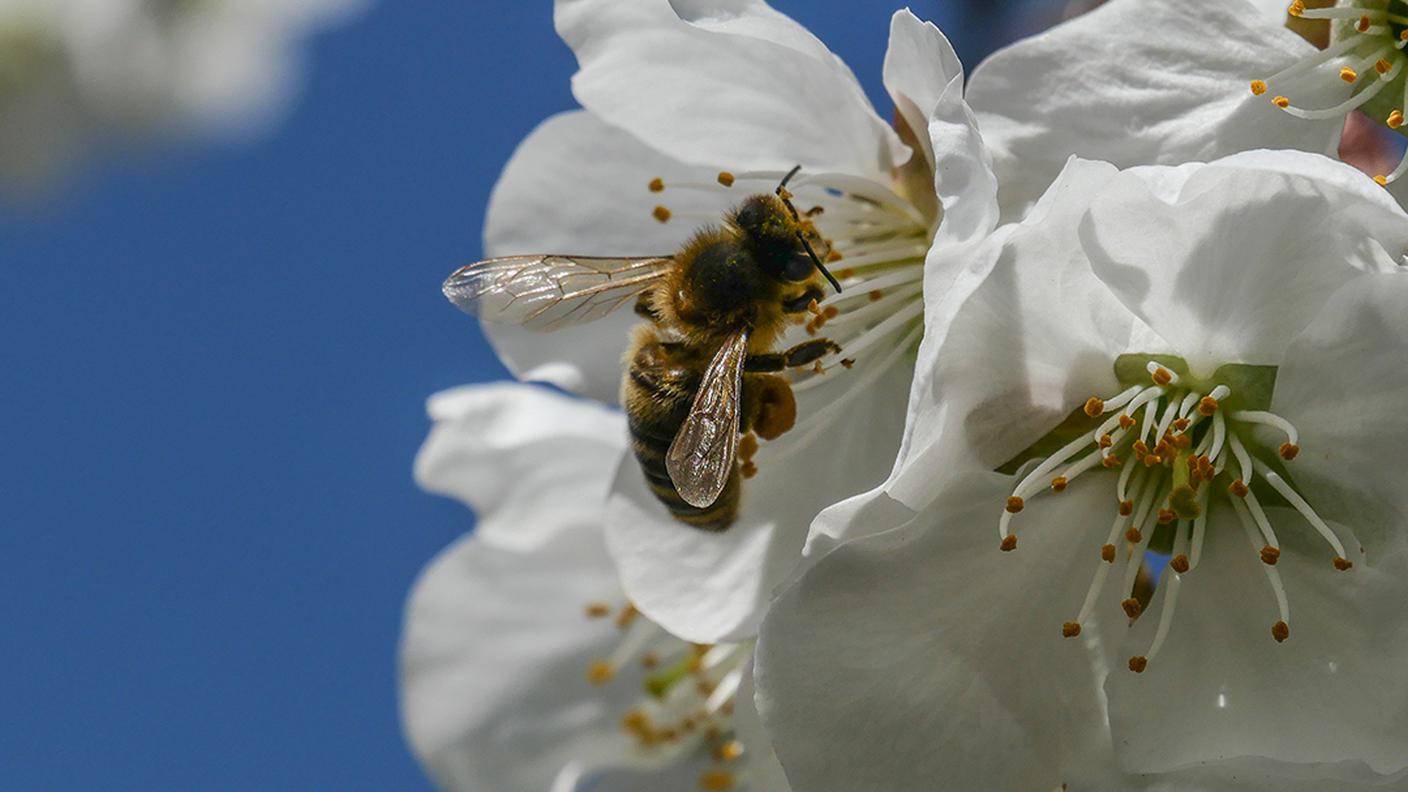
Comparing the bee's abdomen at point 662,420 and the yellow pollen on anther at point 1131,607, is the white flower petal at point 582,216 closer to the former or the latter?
the bee's abdomen at point 662,420

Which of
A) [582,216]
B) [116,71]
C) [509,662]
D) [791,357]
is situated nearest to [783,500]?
[791,357]

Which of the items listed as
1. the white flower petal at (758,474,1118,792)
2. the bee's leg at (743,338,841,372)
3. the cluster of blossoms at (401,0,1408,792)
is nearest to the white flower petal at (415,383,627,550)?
the cluster of blossoms at (401,0,1408,792)

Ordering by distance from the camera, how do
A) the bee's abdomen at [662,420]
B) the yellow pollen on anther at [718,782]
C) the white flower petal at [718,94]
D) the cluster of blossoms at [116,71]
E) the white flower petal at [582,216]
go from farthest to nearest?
the cluster of blossoms at [116,71] < the yellow pollen on anther at [718,782] < the white flower petal at [582,216] < the white flower petal at [718,94] < the bee's abdomen at [662,420]

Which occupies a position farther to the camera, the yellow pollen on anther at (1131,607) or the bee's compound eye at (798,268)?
the bee's compound eye at (798,268)

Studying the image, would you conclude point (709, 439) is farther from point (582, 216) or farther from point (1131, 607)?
point (582, 216)

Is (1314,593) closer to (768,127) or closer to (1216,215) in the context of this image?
(1216,215)

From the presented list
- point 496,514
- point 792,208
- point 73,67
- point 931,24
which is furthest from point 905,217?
point 73,67

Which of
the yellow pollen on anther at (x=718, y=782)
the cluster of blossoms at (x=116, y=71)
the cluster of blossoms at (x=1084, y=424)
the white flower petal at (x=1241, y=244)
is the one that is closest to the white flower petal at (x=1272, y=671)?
the cluster of blossoms at (x=1084, y=424)
